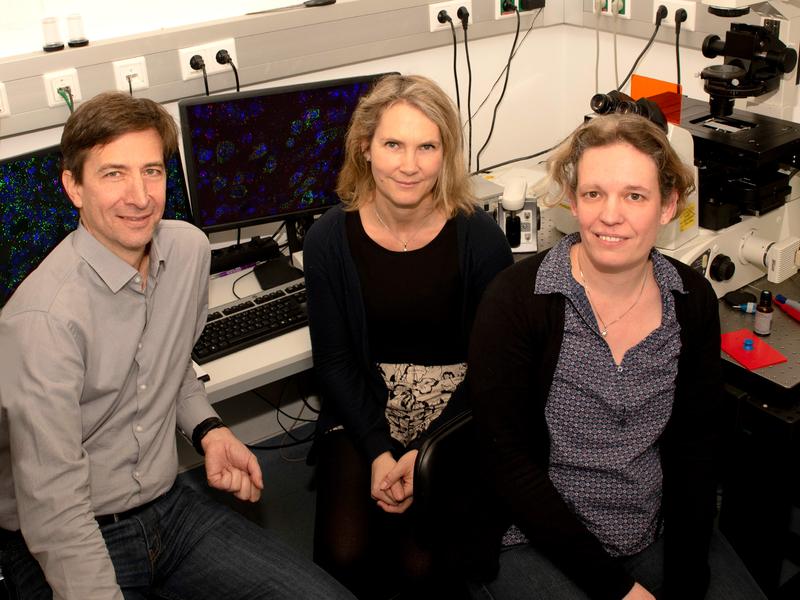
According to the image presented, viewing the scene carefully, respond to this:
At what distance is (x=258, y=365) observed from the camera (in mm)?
1872

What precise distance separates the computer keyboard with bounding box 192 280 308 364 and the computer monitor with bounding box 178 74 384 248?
8.3 inches

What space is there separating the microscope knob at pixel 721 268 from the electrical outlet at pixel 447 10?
1.11 meters

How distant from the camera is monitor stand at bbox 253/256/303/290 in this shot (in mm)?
2193

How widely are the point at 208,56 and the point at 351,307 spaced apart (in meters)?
0.84

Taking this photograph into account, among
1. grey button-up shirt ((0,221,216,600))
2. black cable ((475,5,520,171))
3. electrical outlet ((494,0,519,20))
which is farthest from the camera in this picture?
black cable ((475,5,520,171))

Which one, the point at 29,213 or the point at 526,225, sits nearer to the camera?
the point at 29,213

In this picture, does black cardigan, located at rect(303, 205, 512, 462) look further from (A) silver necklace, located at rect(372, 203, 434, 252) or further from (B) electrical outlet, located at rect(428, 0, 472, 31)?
(B) electrical outlet, located at rect(428, 0, 472, 31)

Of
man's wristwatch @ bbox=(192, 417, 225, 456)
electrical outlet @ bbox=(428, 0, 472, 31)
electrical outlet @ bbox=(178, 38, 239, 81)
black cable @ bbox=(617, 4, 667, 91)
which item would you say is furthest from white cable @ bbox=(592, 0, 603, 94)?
man's wristwatch @ bbox=(192, 417, 225, 456)

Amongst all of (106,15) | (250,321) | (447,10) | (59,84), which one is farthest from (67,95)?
(447,10)

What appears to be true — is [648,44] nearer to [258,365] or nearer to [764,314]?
[764,314]

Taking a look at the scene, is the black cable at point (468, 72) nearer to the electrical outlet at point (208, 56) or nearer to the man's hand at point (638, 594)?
the electrical outlet at point (208, 56)

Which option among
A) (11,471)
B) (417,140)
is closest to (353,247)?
(417,140)

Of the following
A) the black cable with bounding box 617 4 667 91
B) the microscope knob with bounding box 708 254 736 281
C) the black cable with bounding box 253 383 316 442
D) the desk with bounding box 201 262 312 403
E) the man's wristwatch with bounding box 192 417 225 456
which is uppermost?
the black cable with bounding box 617 4 667 91

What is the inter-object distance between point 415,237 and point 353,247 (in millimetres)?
134
